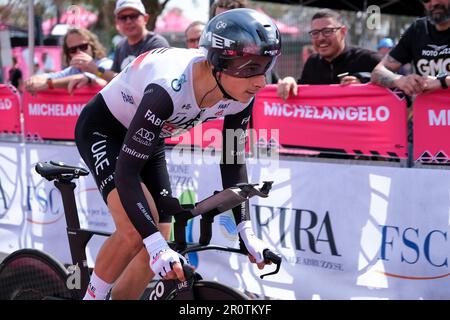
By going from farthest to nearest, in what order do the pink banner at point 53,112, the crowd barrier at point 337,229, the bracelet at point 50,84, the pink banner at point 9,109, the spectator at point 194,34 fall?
the pink banner at point 9,109
the bracelet at point 50,84
the pink banner at point 53,112
the spectator at point 194,34
the crowd barrier at point 337,229

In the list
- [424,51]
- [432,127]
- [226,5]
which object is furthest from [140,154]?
[226,5]

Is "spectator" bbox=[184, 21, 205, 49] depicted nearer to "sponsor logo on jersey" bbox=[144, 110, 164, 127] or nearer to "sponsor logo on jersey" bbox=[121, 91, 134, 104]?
"sponsor logo on jersey" bbox=[121, 91, 134, 104]

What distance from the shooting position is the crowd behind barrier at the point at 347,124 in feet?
17.3

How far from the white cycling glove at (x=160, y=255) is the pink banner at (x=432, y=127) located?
102 inches

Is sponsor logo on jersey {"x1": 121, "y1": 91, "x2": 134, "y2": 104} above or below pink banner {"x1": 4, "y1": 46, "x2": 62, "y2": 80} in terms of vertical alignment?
above

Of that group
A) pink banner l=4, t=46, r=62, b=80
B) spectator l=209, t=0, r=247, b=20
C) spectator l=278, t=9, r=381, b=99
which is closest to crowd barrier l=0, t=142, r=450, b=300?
spectator l=278, t=9, r=381, b=99

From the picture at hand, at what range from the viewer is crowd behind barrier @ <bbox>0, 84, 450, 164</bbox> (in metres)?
5.27

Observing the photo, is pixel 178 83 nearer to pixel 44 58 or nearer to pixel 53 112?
pixel 53 112

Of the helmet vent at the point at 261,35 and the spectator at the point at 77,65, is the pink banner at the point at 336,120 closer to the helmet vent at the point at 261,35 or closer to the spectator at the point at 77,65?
the spectator at the point at 77,65

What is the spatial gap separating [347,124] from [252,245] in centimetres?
223

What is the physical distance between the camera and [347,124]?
227 inches

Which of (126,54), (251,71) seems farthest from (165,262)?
(126,54)

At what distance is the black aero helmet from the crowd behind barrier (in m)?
2.12

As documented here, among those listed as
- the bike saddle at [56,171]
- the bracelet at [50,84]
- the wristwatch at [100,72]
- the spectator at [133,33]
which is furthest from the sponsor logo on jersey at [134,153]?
the bracelet at [50,84]
